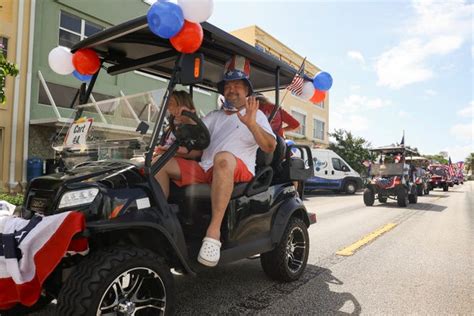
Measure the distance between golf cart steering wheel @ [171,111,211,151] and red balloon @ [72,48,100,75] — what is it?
109cm

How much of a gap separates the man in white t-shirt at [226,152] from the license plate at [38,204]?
2.84 feet

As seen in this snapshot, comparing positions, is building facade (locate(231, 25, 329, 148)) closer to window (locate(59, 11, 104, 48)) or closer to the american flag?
window (locate(59, 11, 104, 48))

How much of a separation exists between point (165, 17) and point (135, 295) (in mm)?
1874

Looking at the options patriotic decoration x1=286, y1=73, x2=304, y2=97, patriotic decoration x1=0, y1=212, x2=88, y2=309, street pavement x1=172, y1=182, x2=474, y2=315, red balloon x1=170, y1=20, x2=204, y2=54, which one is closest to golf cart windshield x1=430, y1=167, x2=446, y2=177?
street pavement x1=172, y1=182, x2=474, y2=315

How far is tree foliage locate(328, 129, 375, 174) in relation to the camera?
92.6ft

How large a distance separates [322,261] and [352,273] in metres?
0.58

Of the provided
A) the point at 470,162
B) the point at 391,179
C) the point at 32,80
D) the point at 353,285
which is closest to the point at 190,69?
the point at 353,285

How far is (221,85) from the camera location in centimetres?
393

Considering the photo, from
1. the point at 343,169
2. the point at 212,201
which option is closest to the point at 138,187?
the point at 212,201

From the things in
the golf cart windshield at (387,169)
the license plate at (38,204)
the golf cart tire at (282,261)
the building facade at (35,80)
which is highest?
the building facade at (35,80)

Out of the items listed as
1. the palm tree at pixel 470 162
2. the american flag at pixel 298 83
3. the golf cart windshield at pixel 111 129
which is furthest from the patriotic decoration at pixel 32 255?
the palm tree at pixel 470 162

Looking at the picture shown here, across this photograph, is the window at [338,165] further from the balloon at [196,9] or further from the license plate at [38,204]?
the license plate at [38,204]

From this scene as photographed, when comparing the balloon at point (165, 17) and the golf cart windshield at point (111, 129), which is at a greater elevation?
the balloon at point (165, 17)

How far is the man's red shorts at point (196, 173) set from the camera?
334 cm
